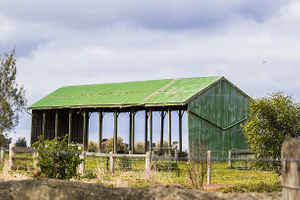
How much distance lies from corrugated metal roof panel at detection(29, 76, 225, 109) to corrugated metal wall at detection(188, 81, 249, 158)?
1.01 meters

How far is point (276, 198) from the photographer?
5.56 metres

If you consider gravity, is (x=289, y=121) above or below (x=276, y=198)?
above

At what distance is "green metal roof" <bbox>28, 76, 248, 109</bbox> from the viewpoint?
28.6 metres

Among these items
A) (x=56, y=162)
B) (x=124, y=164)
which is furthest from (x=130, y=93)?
(x=56, y=162)

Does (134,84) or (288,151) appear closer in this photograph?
(288,151)

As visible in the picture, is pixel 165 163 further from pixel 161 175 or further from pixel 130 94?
pixel 130 94

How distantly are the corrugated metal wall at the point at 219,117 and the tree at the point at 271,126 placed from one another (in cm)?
916

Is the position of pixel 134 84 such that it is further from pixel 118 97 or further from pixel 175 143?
pixel 175 143

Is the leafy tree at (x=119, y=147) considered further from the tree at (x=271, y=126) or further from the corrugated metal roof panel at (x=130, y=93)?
the tree at (x=271, y=126)

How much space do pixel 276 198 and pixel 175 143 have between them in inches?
953

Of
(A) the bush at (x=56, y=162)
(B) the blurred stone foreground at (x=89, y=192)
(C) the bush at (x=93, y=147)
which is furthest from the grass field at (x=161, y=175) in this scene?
(B) the blurred stone foreground at (x=89, y=192)

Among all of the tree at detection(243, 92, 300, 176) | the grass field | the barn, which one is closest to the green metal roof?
the barn

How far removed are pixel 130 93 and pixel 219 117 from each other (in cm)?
740

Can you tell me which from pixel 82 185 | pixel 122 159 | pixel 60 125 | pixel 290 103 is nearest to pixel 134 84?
pixel 60 125
